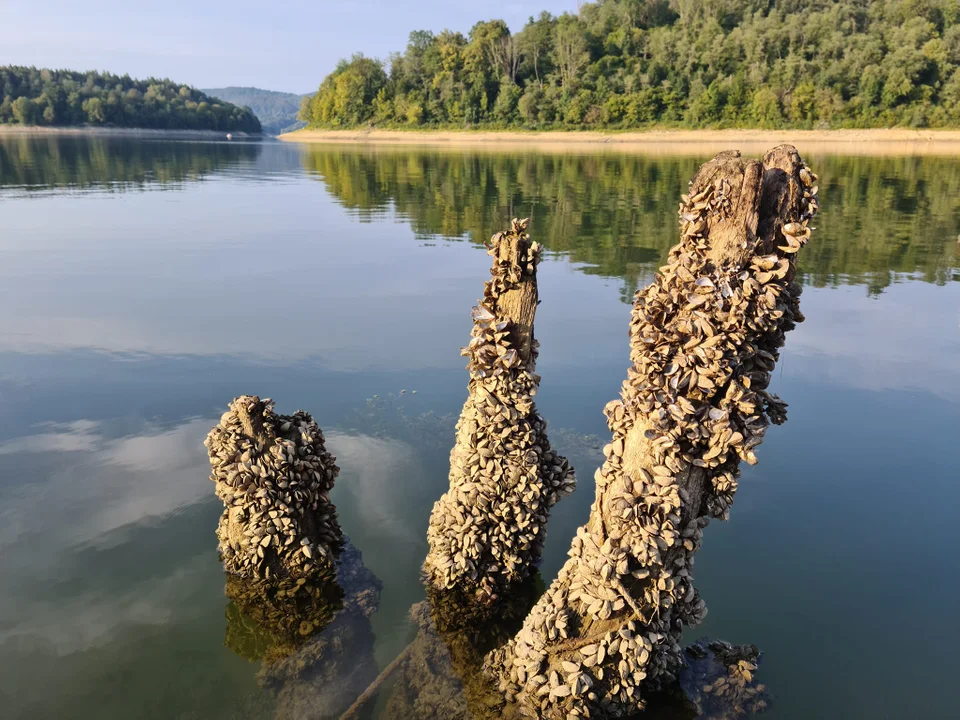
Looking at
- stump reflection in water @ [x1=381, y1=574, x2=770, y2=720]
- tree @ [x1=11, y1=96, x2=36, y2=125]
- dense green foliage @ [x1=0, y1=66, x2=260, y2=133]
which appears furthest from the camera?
dense green foliage @ [x1=0, y1=66, x2=260, y2=133]

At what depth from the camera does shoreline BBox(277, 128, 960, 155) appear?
6762cm

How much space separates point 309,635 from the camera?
516cm

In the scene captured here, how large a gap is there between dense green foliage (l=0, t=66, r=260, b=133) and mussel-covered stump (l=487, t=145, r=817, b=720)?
14208cm

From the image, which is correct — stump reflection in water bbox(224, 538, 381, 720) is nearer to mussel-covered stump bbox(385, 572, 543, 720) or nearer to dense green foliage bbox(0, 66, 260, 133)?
mussel-covered stump bbox(385, 572, 543, 720)

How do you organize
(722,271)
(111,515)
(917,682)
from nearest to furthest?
(722,271) < (917,682) < (111,515)

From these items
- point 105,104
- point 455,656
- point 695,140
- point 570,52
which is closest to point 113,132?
point 105,104

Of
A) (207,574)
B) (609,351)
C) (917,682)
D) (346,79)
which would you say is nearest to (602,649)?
(917,682)

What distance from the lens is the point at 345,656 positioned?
5.05 m

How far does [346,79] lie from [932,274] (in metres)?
128

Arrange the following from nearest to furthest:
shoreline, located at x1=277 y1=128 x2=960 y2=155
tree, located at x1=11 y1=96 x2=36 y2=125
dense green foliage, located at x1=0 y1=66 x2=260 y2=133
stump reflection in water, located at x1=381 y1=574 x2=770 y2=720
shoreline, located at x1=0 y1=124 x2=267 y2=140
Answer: stump reflection in water, located at x1=381 y1=574 x2=770 y2=720
shoreline, located at x1=277 y1=128 x2=960 y2=155
shoreline, located at x1=0 y1=124 x2=267 y2=140
tree, located at x1=11 y1=96 x2=36 y2=125
dense green foliage, located at x1=0 y1=66 x2=260 y2=133

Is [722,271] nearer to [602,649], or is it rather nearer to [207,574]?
[602,649]

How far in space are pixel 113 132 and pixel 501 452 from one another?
148143 mm

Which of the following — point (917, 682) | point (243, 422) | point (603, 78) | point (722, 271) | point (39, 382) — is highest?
point (603, 78)

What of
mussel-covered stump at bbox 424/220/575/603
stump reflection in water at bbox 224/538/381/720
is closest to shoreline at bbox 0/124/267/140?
stump reflection in water at bbox 224/538/381/720
